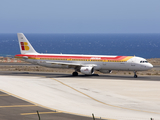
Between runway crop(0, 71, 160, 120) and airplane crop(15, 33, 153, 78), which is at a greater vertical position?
airplane crop(15, 33, 153, 78)

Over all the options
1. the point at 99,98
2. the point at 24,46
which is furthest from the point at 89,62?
the point at 99,98

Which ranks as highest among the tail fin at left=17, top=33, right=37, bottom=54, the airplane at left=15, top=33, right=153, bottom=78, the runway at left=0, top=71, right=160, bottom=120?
the tail fin at left=17, top=33, right=37, bottom=54

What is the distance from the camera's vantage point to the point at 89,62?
5562 cm

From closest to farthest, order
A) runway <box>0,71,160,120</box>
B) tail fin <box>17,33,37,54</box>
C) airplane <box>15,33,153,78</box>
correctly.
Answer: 1. runway <box>0,71,160,120</box>
2. airplane <box>15,33,153,78</box>
3. tail fin <box>17,33,37,54</box>

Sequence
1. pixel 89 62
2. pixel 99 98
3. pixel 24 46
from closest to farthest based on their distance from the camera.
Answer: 1. pixel 99 98
2. pixel 89 62
3. pixel 24 46

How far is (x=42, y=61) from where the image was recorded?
190 feet

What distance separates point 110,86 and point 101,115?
17993 millimetres

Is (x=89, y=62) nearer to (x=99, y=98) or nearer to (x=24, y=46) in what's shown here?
(x=24, y=46)

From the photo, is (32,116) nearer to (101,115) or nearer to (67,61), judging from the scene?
(101,115)

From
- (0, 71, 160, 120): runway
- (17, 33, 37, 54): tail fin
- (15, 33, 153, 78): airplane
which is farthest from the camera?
(17, 33, 37, 54): tail fin

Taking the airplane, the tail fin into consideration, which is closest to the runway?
the airplane

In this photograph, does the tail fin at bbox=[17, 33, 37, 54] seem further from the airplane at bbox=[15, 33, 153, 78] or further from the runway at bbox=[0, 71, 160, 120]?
the runway at bbox=[0, 71, 160, 120]

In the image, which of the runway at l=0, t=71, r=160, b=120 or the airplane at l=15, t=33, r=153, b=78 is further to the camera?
the airplane at l=15, t=33, r=153, b=78

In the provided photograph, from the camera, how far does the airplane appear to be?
5353cm
